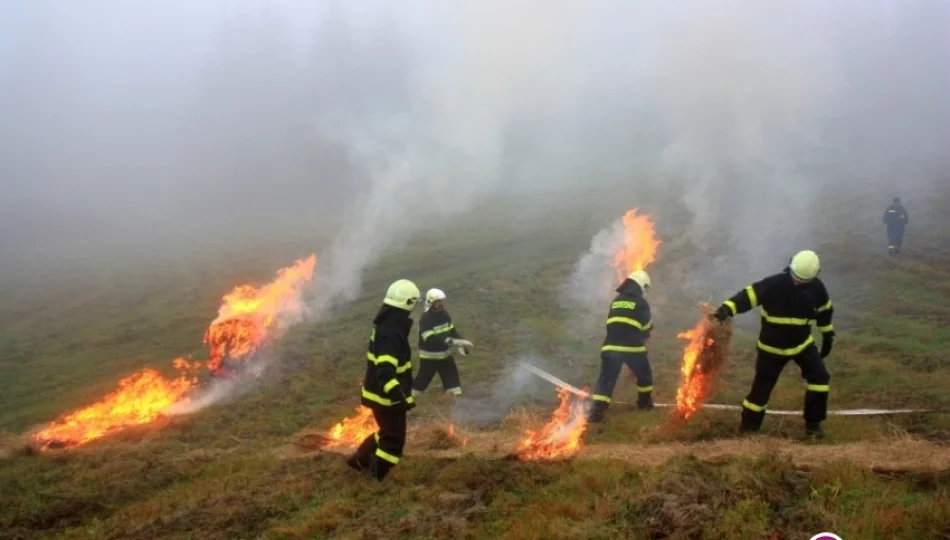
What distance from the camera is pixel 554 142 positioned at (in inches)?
2495

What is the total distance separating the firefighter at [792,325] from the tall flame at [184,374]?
959 centimetres

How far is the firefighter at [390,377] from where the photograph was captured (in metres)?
7.05

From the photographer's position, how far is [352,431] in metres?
9.77

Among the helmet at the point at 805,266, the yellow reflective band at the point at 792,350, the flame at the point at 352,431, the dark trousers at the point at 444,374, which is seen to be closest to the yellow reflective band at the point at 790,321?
the yellow reflective band at the point at 792,350

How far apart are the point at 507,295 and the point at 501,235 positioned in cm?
1109

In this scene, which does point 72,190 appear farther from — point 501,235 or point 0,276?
point 501,235

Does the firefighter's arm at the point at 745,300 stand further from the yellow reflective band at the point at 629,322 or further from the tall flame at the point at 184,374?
the tall flame at the point at 184,374

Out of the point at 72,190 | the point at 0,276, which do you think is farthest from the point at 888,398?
the point at 72,190

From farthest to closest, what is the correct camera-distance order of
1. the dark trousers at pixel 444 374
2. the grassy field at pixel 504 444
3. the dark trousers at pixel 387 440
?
the dark trousers at pixel 444 374 < the dark trousers at pixel 387 440 < the grassy field at pixel 504 444

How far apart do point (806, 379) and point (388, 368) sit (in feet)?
15.2

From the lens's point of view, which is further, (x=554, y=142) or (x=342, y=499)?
(x=554, y=142)

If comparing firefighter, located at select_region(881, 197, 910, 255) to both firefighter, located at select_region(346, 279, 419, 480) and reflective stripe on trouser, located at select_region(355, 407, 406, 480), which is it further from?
reflective stripe on trouser, located at select_region(355, 407, 406, 480)

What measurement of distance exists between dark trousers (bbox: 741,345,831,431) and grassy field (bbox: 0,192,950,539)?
1.02 ft

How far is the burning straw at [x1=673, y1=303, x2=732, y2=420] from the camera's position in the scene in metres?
7.98
